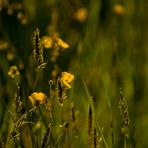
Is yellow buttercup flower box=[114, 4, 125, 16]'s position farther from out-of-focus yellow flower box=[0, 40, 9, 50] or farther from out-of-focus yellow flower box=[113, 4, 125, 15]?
out-of-focus yellow flower box=[0, 40, 9, 50]

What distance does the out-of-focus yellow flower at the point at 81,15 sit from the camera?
112 inches

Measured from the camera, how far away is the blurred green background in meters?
2.15

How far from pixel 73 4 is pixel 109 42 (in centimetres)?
41

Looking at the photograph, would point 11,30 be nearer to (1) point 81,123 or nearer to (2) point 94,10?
(2) point 94,10

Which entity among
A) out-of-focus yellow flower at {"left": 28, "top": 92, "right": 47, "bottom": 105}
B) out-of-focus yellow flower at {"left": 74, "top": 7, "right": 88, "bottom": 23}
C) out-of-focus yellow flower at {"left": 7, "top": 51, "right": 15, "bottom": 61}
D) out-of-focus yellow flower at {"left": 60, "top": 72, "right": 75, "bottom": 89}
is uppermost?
out-of-focus yellow flower at {"left": 74, "top": 7, "right": 88, "bottom": 23}

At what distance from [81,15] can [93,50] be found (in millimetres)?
414

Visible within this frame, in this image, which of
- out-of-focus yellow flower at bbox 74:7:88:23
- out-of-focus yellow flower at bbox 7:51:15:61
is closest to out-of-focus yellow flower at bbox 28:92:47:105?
out-of-focus yellow flower at bbox 7:51:15:61

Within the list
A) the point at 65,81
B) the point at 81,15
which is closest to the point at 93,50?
the point at 81,15

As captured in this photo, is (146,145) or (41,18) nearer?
(146,145)

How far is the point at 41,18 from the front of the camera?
8.83ft

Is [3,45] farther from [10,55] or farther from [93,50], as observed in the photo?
[93,50]

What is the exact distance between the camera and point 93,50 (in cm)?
252

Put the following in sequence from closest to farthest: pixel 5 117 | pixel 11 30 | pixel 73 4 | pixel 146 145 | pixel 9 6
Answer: pixel 5 117 → pixel 146 145 → pixel 9 6 → pixel 11 30 → pixel 73 4

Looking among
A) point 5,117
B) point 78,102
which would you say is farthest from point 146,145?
point 5,117
